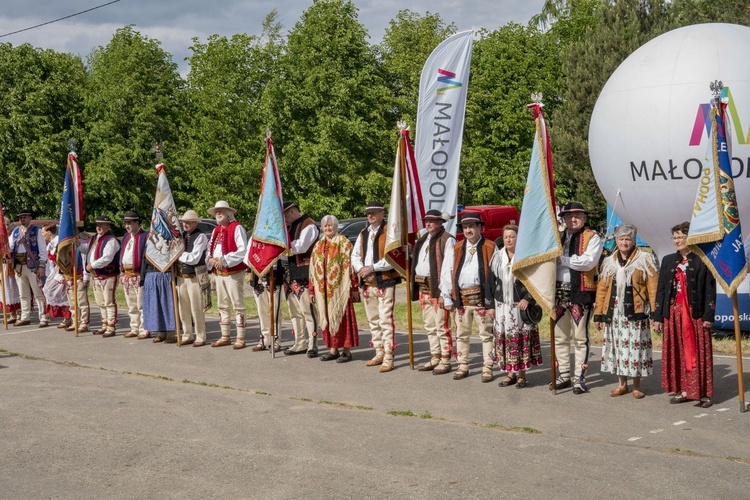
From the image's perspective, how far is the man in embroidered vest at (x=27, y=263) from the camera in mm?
16078

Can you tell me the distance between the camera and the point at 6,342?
13922 millimetres

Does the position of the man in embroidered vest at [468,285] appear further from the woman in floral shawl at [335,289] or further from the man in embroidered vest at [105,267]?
the man in embroidered vest at [105,267]

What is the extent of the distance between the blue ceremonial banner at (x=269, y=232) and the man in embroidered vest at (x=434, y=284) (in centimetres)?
201

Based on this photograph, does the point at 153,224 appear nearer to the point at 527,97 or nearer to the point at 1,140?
the point at 527,97

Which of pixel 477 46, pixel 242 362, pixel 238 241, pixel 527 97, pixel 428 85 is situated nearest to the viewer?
pixel 242 362

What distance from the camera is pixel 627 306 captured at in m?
8.66

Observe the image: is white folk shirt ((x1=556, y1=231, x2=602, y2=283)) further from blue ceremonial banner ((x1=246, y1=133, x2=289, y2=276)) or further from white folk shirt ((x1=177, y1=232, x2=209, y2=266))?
white folk shirt ((x1=177, y1=232, x2=209, y2=266))

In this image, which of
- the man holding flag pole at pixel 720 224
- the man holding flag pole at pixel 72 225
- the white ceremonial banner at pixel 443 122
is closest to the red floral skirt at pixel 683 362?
the man holding flag pole at pixel 720 224

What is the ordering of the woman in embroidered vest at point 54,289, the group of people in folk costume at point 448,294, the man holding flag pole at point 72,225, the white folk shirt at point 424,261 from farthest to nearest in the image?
1. the woman in embroidered vest at point 54,289
2. the man holding flag pole at point 72,225
3. the white folk shirt at point 424,261
4. the group of people in folk costume at point 448,294

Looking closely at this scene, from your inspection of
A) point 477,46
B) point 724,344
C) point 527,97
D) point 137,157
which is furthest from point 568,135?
point 724,344

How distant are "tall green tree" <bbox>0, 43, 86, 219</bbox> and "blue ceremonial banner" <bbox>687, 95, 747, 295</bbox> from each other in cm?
3244

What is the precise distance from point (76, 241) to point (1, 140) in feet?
84.5

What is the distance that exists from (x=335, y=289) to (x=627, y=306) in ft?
12.5

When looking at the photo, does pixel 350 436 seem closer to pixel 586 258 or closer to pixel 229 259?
pixel 586 258
